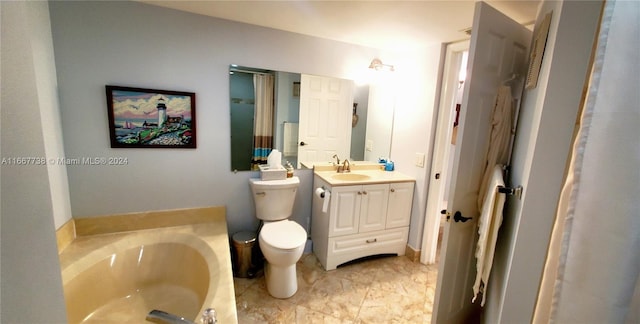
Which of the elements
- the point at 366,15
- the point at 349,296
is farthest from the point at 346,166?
the point at 366,15

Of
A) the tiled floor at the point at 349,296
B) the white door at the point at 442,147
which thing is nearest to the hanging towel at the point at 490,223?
the tiled floor at the point at 349,296

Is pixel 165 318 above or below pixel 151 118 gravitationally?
below

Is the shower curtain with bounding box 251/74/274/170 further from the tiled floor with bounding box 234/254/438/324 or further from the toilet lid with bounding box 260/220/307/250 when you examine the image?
the tiled floor with bounding box 234/254/438/324

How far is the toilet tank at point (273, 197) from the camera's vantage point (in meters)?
2.19

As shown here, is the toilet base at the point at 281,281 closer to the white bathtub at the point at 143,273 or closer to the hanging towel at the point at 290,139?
the white bathtub at the point at 143,273

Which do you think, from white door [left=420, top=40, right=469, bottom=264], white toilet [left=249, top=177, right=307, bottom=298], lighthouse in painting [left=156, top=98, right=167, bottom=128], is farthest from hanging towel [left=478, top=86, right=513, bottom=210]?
lighthouse in painting [left=156, top=98, right=167, bottom=128]

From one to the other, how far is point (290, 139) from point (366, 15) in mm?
1201

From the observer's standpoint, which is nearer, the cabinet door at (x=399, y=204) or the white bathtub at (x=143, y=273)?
the white bathtub at (x=143, y=273)

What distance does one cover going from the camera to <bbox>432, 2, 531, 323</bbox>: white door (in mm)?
1196

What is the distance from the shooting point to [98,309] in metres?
1.66

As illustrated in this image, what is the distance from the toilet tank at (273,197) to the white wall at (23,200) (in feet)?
5.41

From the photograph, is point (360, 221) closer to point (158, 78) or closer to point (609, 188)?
point (609, 188)

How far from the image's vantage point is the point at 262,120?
2275 mm

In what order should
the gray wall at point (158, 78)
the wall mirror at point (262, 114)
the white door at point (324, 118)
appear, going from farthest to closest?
→ the white door at point (324, 118), the wall mirror at point (262, 114), the gray wall at point (158, 78)
